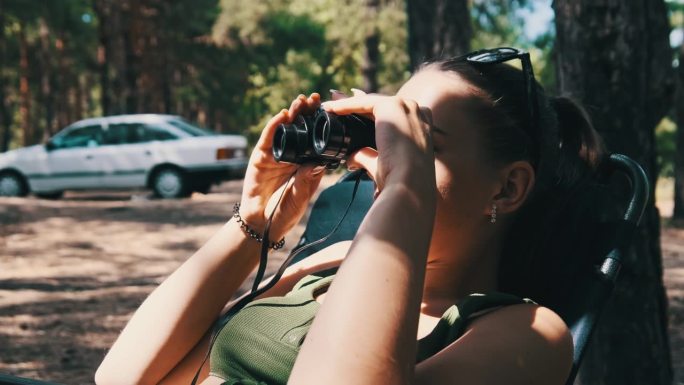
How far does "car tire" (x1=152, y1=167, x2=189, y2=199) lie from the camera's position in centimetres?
1670

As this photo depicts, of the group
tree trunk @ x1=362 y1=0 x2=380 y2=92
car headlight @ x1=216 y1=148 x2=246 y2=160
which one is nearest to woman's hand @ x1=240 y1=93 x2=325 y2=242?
car headlight @ x1=216 y1=148 x2=246 y2=160

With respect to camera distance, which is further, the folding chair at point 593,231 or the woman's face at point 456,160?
the folding chair at point 593,231

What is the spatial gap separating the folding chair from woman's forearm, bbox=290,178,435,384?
529 millimetres

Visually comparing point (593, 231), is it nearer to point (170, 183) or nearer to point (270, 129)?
point (270, 129)

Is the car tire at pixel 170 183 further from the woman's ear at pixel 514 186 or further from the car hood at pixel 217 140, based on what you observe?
the woman's ear at pixel 514 186

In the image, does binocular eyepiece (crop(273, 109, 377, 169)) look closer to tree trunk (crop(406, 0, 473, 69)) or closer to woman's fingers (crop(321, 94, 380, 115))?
woman's fingers (crop(321, 94, 380, 115))

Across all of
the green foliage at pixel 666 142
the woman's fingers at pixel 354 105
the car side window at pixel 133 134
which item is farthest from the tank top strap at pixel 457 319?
the green foliage at pixel 666 142

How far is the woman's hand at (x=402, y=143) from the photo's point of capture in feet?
5.86

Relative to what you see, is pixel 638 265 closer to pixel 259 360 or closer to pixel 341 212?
pixel 341 212

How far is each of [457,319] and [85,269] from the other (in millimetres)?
7481

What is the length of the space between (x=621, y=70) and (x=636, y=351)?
1177mm

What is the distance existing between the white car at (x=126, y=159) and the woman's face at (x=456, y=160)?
14.7 m

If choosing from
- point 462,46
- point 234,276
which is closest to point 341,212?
point 234,276

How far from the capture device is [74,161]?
54.7ft
